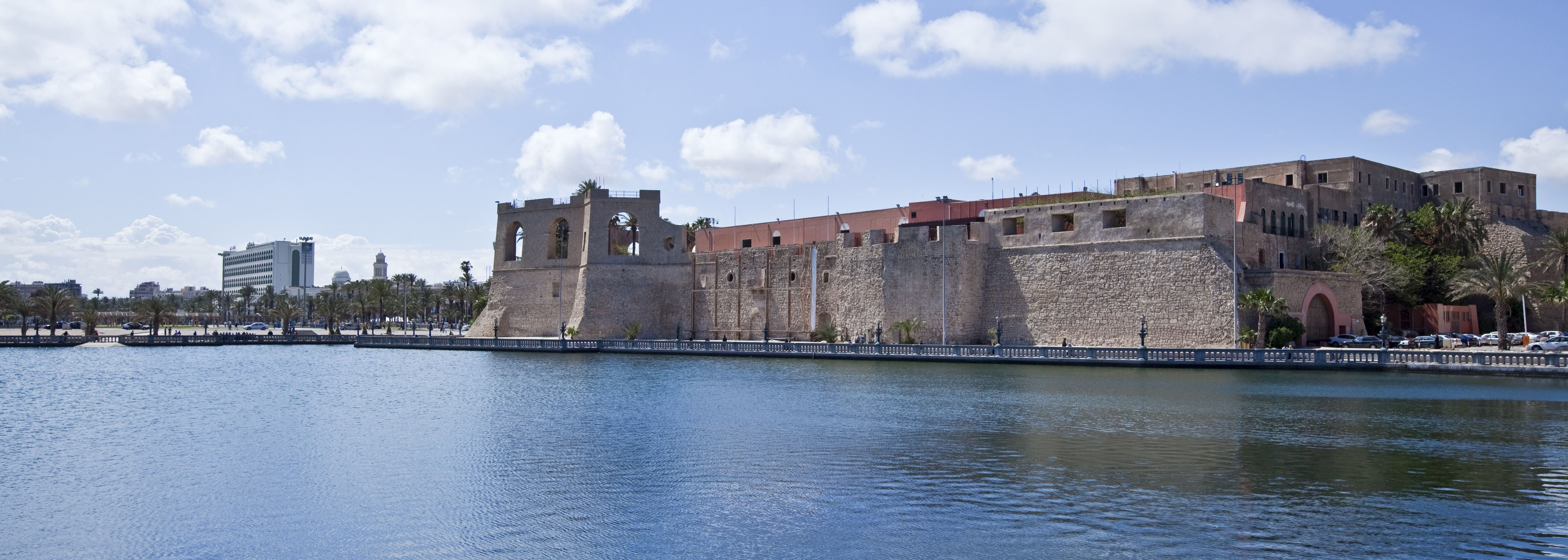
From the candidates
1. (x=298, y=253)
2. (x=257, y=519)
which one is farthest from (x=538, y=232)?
(x=298, y=253)

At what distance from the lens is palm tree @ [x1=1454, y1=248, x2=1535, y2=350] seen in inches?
1417

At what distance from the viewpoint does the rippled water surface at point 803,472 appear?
464 inches

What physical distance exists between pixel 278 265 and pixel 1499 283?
16030 cm

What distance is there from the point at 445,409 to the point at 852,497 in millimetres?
14647

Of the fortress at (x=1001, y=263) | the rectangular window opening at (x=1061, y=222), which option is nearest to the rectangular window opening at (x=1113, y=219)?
the fortress at (x=1001, y=263)

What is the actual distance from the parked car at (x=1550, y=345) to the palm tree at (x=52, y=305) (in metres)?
70.5

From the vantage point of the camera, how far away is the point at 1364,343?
3803cm

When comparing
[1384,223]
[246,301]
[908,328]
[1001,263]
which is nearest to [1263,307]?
[1001,263]

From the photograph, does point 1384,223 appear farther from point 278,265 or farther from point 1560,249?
point 278,265

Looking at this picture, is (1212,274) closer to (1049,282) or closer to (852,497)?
(1049,282)

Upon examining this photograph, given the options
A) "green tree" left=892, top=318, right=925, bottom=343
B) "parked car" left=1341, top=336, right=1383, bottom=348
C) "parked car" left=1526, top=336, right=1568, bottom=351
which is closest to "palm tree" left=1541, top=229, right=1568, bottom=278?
"parked car" left=1526, top=336, right=1568, bottom=351

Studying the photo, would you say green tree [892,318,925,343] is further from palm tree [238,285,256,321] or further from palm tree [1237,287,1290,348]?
palm tree [238,285,256,321]

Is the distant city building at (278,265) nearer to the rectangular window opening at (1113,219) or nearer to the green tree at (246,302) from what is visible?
the green tree at (246,302)

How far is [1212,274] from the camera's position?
38.2 m
